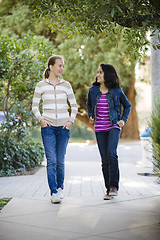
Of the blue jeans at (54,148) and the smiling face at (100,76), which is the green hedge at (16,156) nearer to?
the blue jeans at (54,148)

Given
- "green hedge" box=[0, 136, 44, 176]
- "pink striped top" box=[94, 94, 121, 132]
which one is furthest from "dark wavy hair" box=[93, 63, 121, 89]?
"green hedge" box=[0, 136, 44, 176]

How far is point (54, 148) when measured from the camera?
16.9ft

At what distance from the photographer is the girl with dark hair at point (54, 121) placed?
5090 mm

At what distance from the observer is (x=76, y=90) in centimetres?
2117

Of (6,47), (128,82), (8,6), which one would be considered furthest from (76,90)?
(6,47)

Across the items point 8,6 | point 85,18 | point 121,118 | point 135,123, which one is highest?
point 8,6

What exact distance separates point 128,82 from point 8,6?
8.61 metres

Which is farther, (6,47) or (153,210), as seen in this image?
(6,47)

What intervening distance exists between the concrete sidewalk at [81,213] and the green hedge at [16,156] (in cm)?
142

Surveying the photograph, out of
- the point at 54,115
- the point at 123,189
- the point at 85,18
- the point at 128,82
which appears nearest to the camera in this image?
the point at 85,18

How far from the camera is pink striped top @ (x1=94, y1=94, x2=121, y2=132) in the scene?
520cm

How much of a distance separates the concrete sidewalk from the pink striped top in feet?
3.37

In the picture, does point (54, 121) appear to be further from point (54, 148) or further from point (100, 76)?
point (100, 76)

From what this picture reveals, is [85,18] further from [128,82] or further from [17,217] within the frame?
[128,82]
